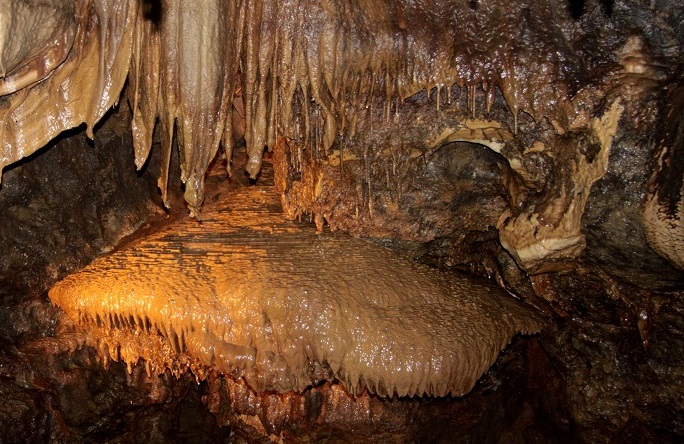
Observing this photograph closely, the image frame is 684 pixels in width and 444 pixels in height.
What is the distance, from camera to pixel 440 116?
13.8 feet

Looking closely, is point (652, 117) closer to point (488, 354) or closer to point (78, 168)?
point (488, 354)

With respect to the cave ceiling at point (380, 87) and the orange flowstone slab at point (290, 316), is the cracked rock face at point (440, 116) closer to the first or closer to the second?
the cave ceiling at point (380, 87)

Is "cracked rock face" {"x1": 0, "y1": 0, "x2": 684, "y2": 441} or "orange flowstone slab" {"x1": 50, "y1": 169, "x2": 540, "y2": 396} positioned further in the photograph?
"orange flowstone slab" {"x1": 50, "y1": 169, "x2": 540, "y2": 396}

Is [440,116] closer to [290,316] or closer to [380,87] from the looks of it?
[380,87]

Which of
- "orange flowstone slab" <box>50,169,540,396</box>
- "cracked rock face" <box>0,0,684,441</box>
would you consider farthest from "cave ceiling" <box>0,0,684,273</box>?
"orange flowstone slab" <box>50,169,540,396</box>

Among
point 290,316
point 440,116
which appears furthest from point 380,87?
point 290,316

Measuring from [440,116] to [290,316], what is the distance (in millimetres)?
1777

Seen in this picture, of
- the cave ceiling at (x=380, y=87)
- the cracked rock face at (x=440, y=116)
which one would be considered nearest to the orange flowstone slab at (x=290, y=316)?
the cracked rock face at (x=440, y=116)

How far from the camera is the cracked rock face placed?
10.4 ft

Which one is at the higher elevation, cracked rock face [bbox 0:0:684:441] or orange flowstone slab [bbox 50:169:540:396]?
cracked rock face [bbox 0:0:684:441]

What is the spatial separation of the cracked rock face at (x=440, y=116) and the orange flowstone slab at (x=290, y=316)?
19.3 inches

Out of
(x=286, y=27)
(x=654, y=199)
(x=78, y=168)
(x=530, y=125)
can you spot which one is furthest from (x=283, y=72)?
(x=654, y=199)

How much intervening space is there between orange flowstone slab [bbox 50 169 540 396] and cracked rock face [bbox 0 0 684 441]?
0.49 metres

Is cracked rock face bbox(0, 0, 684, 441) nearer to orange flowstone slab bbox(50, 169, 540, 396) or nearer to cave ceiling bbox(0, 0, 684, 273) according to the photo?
cave ceiling bbox(0, 0, 684, 273)
